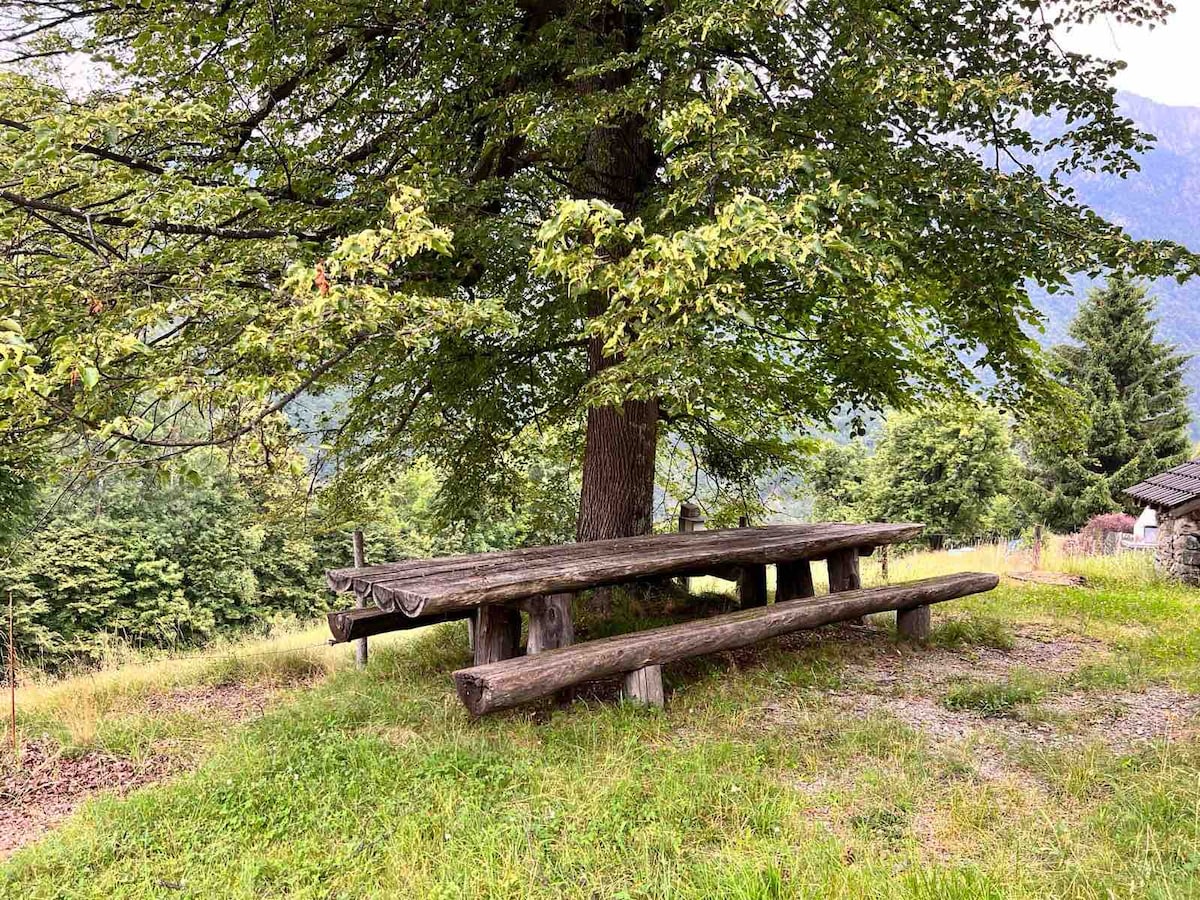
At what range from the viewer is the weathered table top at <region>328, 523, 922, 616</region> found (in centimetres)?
432

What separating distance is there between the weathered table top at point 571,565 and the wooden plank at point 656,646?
0.40m

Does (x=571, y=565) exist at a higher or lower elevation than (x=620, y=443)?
lower

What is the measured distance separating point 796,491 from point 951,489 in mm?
18612

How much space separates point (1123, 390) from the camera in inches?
971

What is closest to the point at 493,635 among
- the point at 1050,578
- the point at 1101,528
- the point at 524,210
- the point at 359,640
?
the point at 359,640

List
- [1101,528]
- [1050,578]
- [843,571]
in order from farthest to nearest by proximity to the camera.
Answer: [1101,528], [1050,578], [843,571]

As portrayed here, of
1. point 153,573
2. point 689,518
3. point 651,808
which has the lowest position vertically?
point 153,573

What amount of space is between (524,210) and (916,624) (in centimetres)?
495

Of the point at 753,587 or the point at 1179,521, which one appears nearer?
the point at 753,587

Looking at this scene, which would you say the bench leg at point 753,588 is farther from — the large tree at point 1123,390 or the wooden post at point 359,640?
the large tree at point 1123,390

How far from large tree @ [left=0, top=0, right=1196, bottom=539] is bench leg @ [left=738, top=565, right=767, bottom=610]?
1.17 meters

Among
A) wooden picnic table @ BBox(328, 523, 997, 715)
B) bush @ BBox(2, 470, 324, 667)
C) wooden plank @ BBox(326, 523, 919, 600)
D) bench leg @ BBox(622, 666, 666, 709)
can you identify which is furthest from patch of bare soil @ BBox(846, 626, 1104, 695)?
bush @ BBox(2, 470, 324, 667)

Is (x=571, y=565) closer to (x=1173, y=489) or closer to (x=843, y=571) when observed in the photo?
(x=843, y=571)

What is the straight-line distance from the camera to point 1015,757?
12.6 feet
